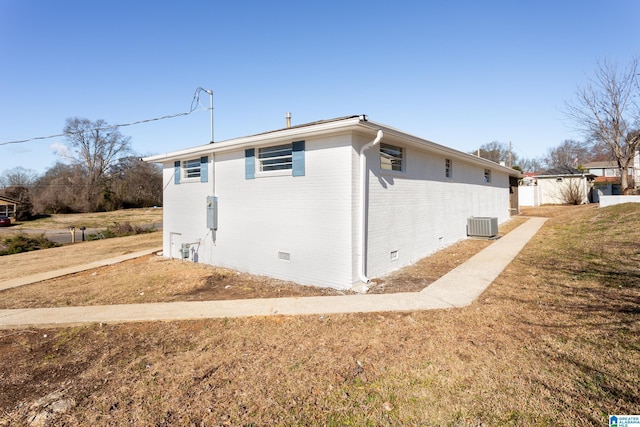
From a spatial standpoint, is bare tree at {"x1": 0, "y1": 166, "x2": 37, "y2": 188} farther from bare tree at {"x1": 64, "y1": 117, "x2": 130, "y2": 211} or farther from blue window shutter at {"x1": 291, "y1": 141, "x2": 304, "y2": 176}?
blue window shutter at {"x1": 291, "y1": 141, "x2": 304, "y2": 176}

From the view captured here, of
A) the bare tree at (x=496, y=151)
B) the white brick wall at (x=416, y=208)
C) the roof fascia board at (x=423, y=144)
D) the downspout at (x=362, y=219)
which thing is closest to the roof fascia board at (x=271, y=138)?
Answer: the roof fascia board at (x=423, y=144)

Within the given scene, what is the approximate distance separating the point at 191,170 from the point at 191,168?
8 cm

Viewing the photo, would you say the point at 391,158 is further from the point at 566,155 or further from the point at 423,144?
the point at 566,155

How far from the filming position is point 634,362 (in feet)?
9.89

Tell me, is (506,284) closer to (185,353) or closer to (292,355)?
(292,355)

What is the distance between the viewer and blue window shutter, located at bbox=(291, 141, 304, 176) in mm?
6708

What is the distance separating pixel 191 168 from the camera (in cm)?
984

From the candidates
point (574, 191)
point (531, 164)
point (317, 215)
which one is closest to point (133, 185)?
point (317, 215)

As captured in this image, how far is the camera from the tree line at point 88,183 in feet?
130

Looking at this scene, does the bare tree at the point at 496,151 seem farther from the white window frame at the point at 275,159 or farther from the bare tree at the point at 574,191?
the white window frame at the point at 275,159

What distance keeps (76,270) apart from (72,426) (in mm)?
8643

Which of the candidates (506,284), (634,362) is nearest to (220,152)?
(506,284)

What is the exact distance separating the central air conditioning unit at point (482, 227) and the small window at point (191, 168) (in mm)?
10444

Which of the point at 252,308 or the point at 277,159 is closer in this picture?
the point at 252,308
